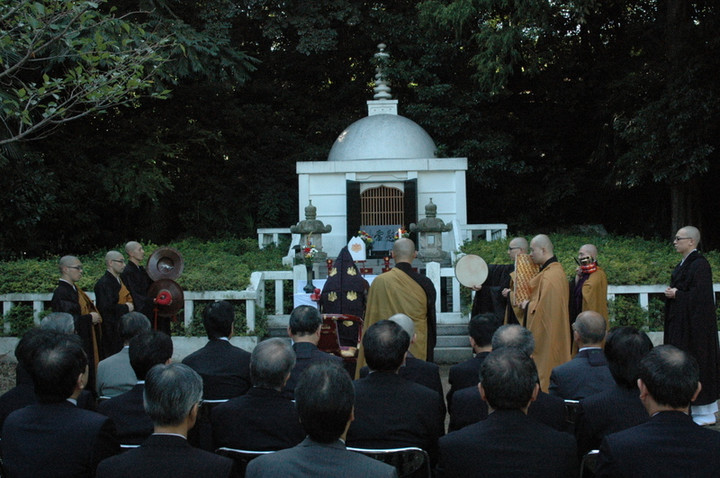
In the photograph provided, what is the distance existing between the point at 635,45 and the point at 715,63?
19.8 ft

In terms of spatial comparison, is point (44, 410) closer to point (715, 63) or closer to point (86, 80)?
point (86, 80)

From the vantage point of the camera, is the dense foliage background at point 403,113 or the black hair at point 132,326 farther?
the dense foliage background at point 403,113

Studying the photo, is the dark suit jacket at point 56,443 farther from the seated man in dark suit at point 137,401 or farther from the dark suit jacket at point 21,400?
the dark suit jacket at point 21,400

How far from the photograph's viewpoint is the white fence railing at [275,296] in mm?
9641

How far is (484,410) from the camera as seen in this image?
3.88 m

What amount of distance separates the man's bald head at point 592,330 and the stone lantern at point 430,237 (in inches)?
351

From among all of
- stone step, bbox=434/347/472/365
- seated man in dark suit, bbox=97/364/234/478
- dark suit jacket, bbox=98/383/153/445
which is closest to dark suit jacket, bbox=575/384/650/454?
seated man in dark suit, bbox=97/364/234/478

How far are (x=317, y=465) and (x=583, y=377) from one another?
2.55 meters

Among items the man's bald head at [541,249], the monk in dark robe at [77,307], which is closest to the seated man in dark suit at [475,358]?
the man's bald head at [541,249]

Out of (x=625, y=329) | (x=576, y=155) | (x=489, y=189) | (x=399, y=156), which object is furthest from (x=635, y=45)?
(x=625, y=329)

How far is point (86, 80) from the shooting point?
7.72 metres

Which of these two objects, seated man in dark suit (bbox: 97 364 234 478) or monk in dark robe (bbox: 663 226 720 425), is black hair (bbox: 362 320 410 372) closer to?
seated man in dark suit (bbox: 97 364 234 478)

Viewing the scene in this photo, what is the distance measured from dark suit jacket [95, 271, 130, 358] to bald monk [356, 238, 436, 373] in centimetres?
297

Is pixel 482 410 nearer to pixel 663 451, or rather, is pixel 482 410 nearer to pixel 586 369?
pixel 586 369
